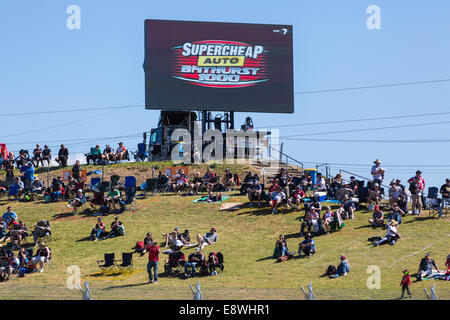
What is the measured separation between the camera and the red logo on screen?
1714 inches

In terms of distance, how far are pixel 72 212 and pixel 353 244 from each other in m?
15.0

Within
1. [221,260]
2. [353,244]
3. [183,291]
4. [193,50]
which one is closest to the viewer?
[183,291]

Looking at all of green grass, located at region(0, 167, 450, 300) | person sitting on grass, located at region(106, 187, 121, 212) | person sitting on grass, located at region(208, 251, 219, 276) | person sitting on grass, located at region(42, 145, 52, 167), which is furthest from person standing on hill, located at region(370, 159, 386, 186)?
person sitting on grass, located at region(42, 145, 52, 167)

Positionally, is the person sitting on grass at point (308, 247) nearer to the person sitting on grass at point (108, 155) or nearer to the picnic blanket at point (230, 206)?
the picnic blanket at point (230, 206)

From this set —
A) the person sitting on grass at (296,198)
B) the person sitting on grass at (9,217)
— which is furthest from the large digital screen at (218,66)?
the person sitting on grass at (9,217)

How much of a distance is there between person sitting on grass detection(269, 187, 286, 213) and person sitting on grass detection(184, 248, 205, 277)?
793 cm

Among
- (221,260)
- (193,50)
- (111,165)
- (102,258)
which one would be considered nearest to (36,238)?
(102,258)

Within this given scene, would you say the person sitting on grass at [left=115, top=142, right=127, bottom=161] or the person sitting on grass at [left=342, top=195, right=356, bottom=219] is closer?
the person sitting on grass at [left=342, top=195, right=356, bottom=219]

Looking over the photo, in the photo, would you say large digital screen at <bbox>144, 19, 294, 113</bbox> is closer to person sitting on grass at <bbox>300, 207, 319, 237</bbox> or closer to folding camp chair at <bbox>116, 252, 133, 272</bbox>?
person sitting on grass at <bbox>300, 207, 319, 237</bbox>

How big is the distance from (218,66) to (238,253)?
18.7m

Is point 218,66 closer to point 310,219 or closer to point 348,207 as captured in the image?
point 348,207

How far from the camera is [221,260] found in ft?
83.7

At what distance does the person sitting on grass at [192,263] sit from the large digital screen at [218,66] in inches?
750

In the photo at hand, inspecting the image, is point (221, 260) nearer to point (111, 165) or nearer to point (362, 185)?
point (362, 185)
